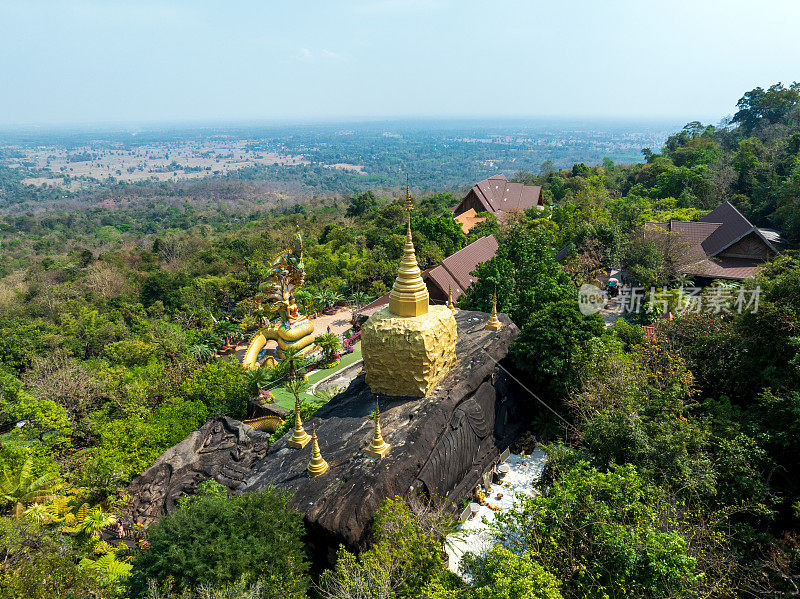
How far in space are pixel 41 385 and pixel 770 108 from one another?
71.9m

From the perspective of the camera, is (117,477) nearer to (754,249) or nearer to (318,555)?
(318,555)

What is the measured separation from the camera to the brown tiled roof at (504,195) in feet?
157

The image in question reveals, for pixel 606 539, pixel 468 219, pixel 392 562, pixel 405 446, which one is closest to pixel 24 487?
pixel 405 446

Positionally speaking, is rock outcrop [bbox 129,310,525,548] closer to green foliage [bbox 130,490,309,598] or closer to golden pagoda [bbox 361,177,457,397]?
golden pagoda [bbox 361,177,457,397]

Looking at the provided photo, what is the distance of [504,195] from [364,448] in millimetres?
42858

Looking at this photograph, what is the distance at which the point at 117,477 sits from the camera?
13.8m

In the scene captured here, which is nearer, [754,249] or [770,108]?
[754,249]

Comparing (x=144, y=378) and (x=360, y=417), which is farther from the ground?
(x=360, y=417)

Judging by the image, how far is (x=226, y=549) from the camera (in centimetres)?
834

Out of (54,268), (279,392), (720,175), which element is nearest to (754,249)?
(720,175)

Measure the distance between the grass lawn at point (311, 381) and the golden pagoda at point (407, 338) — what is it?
795 cm

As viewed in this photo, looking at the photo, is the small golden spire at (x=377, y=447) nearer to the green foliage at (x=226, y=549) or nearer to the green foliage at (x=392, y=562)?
the green foliage at (x=392, y=562)

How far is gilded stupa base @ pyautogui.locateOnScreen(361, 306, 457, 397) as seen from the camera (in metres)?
13.0

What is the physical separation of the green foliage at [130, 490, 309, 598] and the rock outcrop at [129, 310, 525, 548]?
1188 mm
